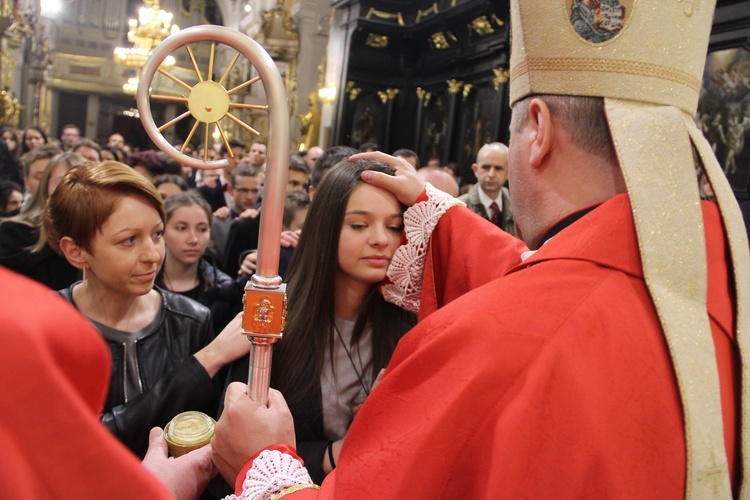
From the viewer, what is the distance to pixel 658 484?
1.01 metres

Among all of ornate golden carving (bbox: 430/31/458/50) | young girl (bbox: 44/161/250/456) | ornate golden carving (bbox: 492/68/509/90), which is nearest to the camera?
young girl (bbox: 44/161/250/456)

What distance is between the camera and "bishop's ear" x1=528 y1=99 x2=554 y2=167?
1237mm

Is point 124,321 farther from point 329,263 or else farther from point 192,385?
point 329,263

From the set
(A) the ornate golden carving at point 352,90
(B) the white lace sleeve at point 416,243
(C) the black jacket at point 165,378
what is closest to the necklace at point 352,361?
(B) the white lace sleeve at point 416,243

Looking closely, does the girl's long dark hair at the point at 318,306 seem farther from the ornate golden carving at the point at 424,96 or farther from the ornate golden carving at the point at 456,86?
the ornate golden carving at the point at 424,96

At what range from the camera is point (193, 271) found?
326 centimetres

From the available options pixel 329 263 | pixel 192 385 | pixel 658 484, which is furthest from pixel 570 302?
pixel 192 385

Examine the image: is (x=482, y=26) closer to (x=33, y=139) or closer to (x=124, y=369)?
(x=33, y=139)

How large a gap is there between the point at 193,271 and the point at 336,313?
137 cm

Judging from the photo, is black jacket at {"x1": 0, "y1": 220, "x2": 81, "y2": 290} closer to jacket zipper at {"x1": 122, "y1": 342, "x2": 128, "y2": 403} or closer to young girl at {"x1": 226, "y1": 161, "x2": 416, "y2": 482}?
jacket zipper at {"x1": 122, "y1": 342, "x2": 128, "y2": 403}

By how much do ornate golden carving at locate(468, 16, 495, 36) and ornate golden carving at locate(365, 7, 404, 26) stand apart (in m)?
2.41

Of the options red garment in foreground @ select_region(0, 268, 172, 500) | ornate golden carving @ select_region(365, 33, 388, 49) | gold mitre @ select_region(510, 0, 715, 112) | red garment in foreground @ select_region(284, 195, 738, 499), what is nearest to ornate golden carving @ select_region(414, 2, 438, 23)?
ornate golden carving @ select_region(365, 33, 388, 49)

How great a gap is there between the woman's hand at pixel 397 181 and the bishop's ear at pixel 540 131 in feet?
2.29

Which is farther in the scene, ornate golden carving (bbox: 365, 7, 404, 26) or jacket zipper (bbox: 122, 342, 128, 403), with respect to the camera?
ornate golden carving (bbox: 365, 7, 404, 26)
